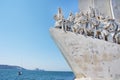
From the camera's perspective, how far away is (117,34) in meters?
14.7

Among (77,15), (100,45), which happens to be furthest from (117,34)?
(77,15)

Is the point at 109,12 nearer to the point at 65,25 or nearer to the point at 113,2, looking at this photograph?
the point at 113,2

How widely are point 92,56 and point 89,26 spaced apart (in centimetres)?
148

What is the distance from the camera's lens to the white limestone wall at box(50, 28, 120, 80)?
46.4ft

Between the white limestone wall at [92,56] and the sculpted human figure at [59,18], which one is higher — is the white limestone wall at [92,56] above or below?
below

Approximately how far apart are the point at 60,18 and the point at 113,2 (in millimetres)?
3278

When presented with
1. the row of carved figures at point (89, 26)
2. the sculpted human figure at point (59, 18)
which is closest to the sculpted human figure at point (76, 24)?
the row of carved figures at point (89, 26)

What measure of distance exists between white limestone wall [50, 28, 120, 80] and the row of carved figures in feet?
1.11

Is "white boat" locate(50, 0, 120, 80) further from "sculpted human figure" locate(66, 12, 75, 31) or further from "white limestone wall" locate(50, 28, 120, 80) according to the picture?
"sculpted human figure" locate(66, 12, 75, 31)

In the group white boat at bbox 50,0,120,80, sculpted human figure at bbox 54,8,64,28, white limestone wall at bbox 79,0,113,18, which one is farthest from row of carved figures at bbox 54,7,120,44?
white limestone wall at bbox 79,0,113,18

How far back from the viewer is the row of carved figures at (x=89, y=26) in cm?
1453

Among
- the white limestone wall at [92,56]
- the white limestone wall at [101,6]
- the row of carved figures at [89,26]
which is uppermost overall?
the white limestone wall at [101,6]

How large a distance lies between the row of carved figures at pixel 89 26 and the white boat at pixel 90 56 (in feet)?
0.97

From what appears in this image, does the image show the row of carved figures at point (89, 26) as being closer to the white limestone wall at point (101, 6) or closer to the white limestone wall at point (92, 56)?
the white limestone wall at point (92, 56)
